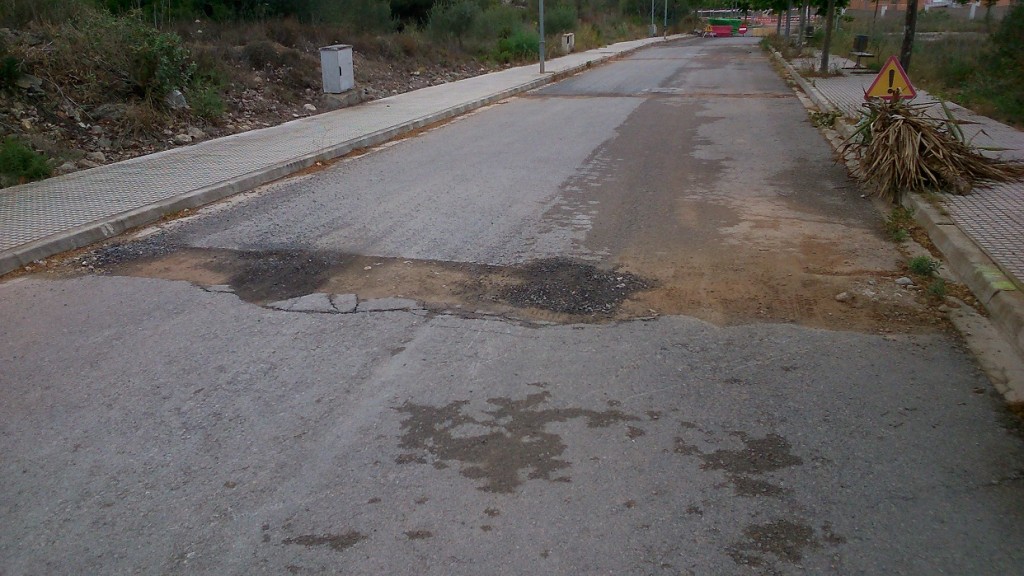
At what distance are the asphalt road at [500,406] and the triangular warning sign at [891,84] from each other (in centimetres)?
246

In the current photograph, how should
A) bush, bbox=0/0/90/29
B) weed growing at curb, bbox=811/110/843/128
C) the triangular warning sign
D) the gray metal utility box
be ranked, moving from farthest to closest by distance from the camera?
the gray metal utility box < weed growing at curb, bbox=811/110/843/128 < bush, bbox=0/0/90/29 < the triangular warning sign

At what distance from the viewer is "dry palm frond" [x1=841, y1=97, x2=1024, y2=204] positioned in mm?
8938

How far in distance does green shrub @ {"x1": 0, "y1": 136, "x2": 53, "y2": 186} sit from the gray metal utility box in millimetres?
7586

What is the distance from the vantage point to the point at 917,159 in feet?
29.6

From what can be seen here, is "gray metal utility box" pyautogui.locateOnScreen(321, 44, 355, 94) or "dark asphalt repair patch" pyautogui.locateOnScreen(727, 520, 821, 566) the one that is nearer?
"dark asphalt repair patch" pyautogui.locateOnScreen(727, 520, 821, 566)

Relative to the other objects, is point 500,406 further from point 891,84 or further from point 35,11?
point 35,11

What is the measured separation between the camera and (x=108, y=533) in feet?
11.4

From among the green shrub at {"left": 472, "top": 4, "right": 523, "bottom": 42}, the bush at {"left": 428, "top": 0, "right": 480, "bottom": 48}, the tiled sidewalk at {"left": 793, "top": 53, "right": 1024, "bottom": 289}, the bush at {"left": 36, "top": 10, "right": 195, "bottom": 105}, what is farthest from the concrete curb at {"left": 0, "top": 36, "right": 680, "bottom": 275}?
the green shrub at {"left": 472, "top": 4, "right": 523, "bottom": 42}

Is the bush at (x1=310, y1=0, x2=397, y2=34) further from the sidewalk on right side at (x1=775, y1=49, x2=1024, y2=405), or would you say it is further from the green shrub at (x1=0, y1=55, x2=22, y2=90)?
the sidewalk on right side at (x1=775, y1=49, x2=1024, y2=405)

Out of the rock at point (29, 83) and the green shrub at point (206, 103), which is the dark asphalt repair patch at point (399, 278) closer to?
the rock at point (29, 83)

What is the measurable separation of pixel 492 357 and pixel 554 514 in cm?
172

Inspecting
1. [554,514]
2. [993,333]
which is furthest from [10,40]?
[993,333]

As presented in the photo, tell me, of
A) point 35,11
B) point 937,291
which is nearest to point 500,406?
point 937,291

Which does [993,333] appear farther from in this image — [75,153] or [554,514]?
[75,153]
